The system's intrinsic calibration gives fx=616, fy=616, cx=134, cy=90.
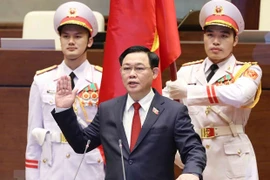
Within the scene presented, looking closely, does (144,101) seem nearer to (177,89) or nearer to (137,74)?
(137,74)

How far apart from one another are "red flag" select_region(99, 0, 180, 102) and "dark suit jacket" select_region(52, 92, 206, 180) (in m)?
0.48

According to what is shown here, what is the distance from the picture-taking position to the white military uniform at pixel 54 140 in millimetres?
2566

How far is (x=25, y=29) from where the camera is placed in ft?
13.3

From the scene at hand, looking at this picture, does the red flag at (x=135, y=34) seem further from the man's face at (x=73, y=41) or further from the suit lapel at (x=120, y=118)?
the suit lapel at (x=120, y=118)

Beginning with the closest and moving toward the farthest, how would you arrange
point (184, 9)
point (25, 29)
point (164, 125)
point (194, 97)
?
point (164, 125), point (194, 97), point (25, 29), point (184, 9)

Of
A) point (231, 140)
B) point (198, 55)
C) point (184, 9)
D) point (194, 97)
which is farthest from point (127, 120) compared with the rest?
point (184, 9)

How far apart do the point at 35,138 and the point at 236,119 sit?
0.84m

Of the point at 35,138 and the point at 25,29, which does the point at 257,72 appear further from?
the point at 25,29

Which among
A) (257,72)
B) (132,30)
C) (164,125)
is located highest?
(132,30)

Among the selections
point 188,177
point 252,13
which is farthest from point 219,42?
point 252,13

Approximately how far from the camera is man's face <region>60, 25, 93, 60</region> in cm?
260

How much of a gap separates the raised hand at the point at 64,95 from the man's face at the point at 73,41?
2.09ft

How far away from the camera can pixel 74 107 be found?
259cm

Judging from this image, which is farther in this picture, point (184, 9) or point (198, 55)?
point (184, 9)
